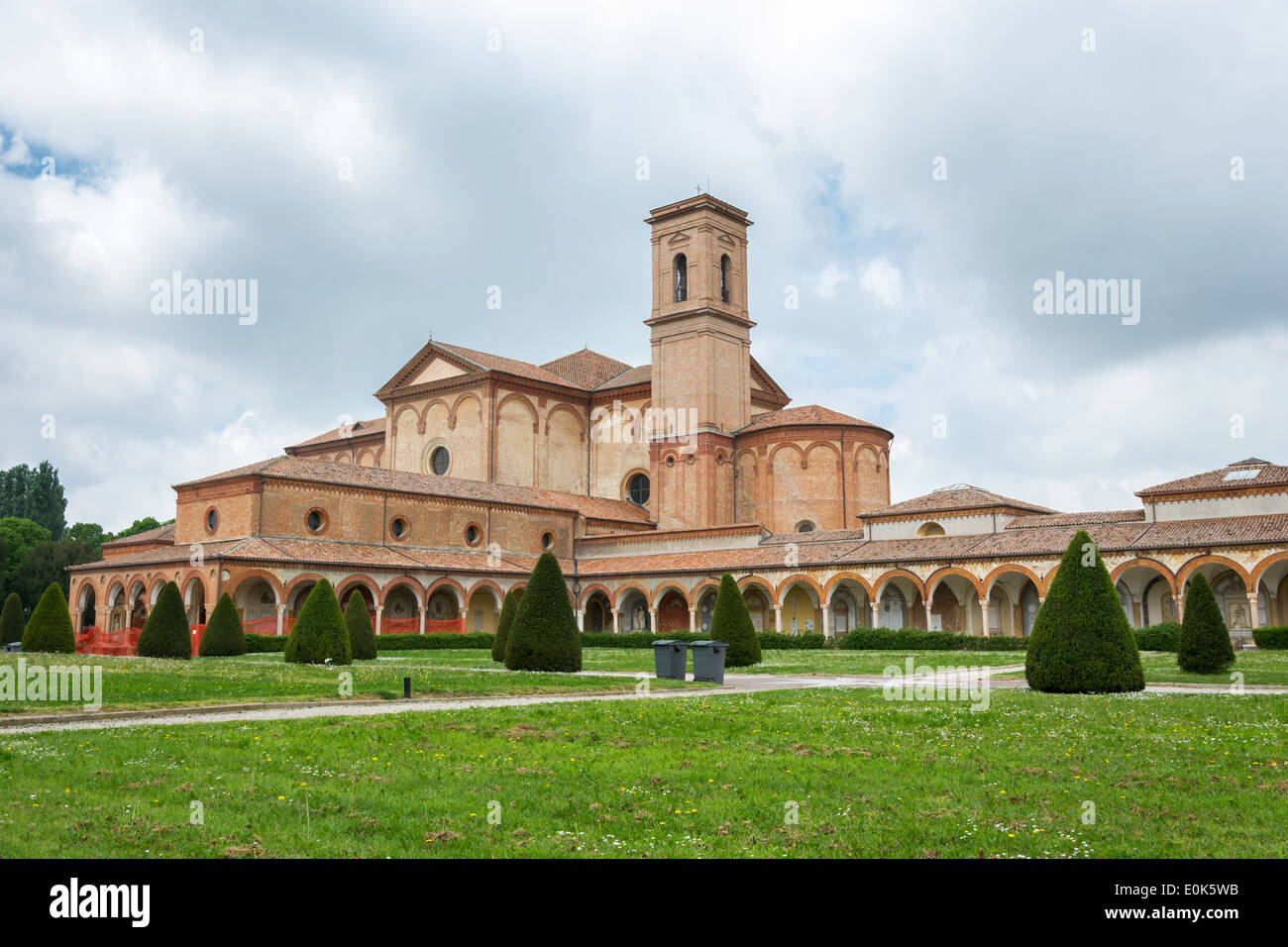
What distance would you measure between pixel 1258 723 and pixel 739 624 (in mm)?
14124

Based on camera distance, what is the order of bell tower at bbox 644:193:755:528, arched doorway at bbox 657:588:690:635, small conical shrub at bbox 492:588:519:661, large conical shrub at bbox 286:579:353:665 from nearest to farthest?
large conical shrub at bbox 286:579:353:665, small conical shrub at bbox 492:588:519:661, arched doorway at bbox 657:588:690:635, bell tower at bbox 644:193:755:528

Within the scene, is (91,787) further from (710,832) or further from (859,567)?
(859,567)

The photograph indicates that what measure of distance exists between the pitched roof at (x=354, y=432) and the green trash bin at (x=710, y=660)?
45.8m

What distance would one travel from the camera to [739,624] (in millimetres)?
24812

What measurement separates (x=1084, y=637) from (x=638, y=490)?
135 feet

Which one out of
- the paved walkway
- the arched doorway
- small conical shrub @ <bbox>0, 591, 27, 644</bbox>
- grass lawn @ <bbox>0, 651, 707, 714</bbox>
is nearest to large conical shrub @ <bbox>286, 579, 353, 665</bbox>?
grass lawn @ <bbox>0, 651, 707, 714</bbox>

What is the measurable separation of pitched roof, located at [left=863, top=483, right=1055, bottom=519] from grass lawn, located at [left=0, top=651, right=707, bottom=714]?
81.4 feet

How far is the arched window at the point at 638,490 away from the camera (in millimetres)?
56031

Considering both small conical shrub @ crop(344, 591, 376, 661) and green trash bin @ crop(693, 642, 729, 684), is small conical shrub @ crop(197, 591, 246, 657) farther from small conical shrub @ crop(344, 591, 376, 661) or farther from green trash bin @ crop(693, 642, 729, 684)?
green trash bin @ crop(693, 642, 729, 684)

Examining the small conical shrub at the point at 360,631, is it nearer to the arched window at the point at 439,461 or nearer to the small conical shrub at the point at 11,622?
the small conical shrub at the point at 11,622

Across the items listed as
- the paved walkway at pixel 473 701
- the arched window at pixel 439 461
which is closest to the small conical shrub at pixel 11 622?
the paved walkway at pixel 473 701

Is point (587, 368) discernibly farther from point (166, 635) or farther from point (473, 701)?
point (473, 701)

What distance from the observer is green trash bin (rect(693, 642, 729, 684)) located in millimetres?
19812
